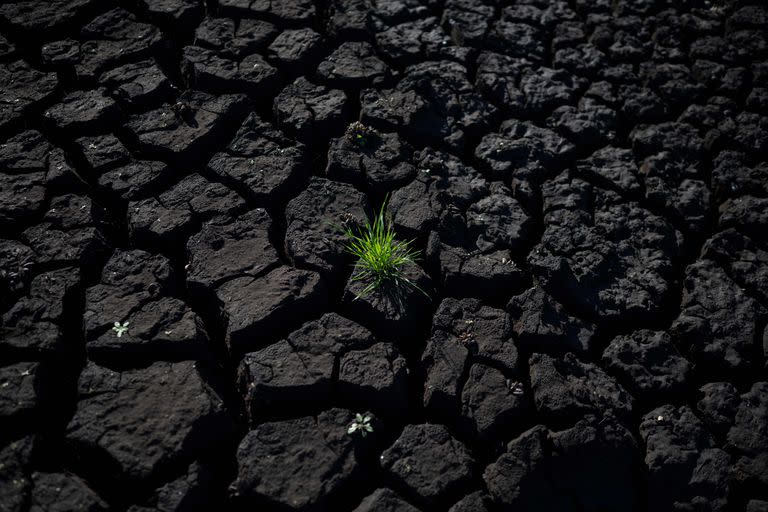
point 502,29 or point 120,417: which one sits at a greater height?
point 502,29

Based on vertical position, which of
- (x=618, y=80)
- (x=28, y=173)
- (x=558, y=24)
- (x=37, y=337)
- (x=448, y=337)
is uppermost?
(x=558, y=24)

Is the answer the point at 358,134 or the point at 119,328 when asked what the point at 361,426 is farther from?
the point at 358,134

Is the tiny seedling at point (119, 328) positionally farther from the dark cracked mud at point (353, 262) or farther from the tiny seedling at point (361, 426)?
the tiny seedling at point (361, 426)

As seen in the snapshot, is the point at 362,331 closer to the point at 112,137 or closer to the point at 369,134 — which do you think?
the point at 369,134

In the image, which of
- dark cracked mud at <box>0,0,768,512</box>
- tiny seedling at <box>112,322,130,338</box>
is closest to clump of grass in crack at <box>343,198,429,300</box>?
dark cracked mud at <box>0,0,768,512</box>

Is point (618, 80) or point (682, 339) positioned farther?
point (618, 80)

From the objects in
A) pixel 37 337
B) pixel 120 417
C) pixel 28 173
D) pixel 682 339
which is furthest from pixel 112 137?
pixel 682 339


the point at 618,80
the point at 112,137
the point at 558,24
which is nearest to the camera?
the point at 112,137

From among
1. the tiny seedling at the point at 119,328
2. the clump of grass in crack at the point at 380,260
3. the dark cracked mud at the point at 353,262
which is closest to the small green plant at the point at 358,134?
the dark cracked mud at the point at 353,262
